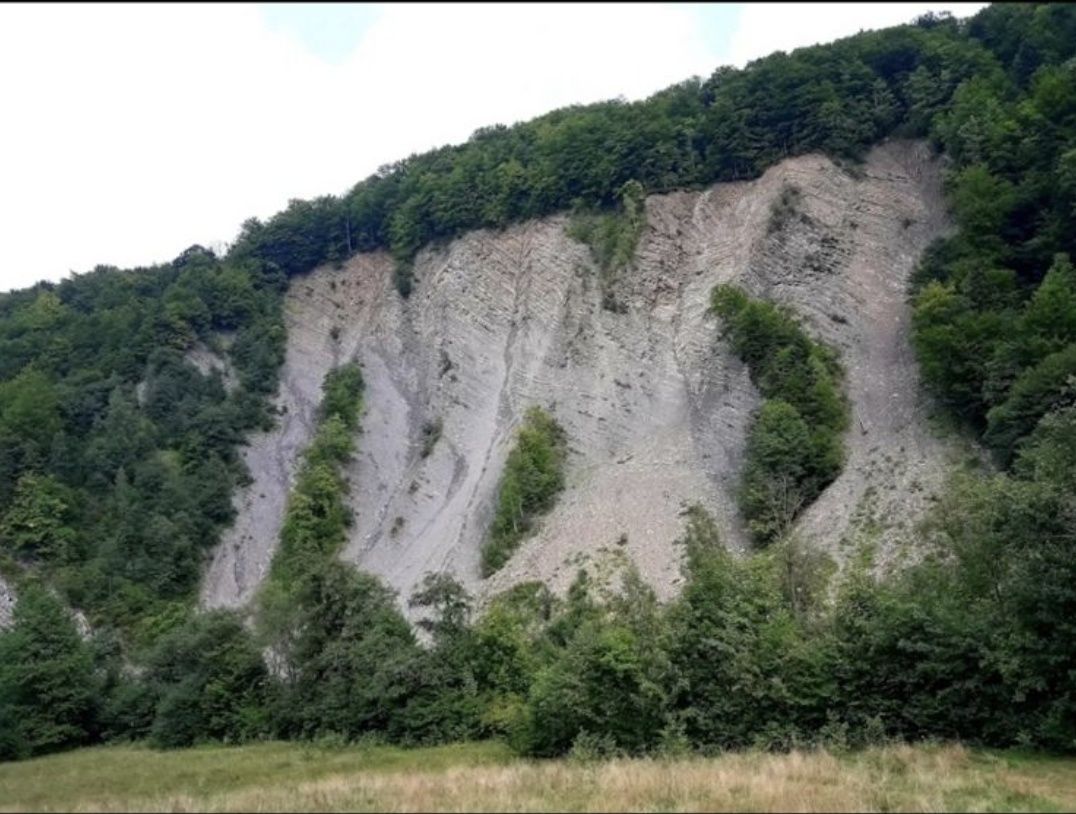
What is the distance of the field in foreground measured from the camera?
13.4 metres

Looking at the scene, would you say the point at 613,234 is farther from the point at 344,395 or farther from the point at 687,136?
the point at 344,395

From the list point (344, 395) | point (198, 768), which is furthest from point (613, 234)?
point (198, 768)

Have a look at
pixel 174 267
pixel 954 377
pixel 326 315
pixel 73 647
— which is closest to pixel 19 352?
pixel 174 267

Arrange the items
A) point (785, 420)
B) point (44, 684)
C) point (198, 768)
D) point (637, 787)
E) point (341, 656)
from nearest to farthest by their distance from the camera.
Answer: point (637, 787) < point (198, 768) < point (341, 656) < point (44, 684) < point (785, 420)

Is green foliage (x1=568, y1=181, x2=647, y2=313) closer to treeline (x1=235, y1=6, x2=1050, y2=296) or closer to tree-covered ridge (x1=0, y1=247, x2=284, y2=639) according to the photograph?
treeline (x1=235, y1=6, x2=1050, y2=296)

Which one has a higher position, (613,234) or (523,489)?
(613,234)

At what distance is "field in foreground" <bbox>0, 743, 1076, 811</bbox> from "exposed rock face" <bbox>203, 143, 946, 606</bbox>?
16112 mm

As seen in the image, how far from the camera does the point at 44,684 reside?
1346 inches

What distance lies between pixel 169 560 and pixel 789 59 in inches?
1926

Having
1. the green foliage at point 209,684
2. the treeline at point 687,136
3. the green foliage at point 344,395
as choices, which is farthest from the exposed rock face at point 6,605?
the treeline at point 687,136

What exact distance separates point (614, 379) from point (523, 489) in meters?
9.96

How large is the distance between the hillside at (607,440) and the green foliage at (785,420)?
17 centimetres

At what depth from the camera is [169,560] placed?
47.0 meters

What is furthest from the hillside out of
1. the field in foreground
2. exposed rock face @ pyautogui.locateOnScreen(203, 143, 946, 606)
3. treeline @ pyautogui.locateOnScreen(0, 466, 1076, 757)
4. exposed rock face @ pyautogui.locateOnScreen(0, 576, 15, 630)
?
the field in foreground
